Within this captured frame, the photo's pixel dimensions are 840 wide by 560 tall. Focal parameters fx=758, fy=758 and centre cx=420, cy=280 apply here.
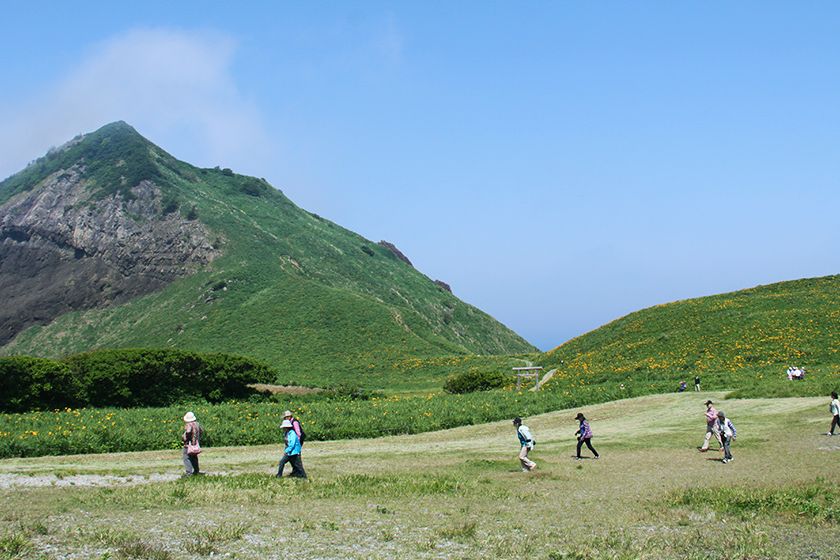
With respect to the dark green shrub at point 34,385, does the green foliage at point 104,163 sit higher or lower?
higher

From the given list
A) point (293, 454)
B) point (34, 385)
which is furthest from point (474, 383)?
point (293, 454)

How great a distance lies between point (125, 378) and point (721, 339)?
4706cm

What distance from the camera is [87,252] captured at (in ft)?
423

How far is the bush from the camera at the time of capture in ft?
201

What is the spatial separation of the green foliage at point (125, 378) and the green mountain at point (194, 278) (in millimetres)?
24232

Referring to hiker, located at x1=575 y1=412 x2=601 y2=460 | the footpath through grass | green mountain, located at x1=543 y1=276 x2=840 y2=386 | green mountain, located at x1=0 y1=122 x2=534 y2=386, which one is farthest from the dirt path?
green mountain, located at x1=0 y1=122 x2=534 y2=386

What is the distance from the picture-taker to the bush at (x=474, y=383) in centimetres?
6128

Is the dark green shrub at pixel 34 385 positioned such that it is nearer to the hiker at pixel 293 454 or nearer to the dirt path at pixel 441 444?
the dirt path at pixel 441 444

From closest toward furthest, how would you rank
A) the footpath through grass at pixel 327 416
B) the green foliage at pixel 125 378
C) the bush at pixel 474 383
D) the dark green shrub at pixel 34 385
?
the footpath through grass at pixel 327 416 < the dark green shrub at pixel 34 385 < the green foliage at pixel 125 378 < the bush at pixel 474 383

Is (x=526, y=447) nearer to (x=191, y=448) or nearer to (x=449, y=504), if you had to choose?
(x=449, y=504)

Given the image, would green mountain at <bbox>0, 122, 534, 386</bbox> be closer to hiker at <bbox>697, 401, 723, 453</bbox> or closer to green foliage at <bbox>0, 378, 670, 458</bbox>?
green foliage at <bbox>0, 378, 670, 458</bbox>

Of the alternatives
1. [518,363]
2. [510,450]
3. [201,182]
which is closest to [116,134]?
[201,182]

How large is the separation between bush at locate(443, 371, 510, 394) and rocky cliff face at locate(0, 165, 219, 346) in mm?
74223

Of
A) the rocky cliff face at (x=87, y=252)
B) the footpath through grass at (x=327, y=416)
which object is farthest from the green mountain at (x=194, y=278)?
the footpath through grass at (x=327, y=416)
